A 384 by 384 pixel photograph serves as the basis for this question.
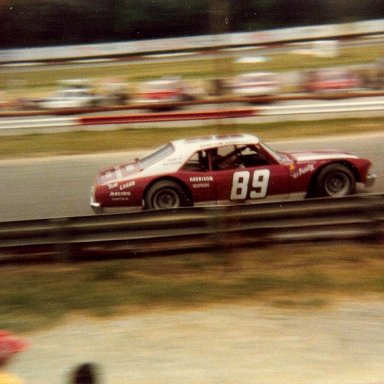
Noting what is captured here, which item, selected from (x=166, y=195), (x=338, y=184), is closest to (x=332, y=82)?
(x=338, y=184)

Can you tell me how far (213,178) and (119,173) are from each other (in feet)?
4.22

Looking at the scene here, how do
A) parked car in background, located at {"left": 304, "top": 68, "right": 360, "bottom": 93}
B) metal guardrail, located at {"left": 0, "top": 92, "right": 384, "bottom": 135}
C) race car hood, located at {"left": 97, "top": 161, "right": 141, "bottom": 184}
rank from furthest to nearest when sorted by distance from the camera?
parked car in background, located at {"left": 304, "top": 68, "right": 360, "bottom": 93} < metal guardrail, located at {"left": 0, "top": 92, "right": 384, "bottom": 135} < race car hood, located at {"left": 97, "top": 161, "right": 141, "bottom": 184}

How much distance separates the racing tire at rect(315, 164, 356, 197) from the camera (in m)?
8.12

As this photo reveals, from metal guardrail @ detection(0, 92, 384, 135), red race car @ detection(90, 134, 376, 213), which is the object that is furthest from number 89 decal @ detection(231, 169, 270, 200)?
metal guardrail @ detection(0, 92, 384, 135)

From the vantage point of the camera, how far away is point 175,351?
496cm

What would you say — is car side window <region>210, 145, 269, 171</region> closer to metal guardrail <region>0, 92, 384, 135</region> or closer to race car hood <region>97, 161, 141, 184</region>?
race car hood <region>97, 161, 141, 184</region>

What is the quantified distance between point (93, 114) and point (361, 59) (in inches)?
507

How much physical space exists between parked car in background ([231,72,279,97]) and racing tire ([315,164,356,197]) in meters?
11.2

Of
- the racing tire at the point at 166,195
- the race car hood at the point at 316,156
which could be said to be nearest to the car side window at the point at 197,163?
the racing tire at the point at 166,195

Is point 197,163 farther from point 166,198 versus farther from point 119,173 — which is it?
point 119,173

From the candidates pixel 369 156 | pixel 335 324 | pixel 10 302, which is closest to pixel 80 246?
pixel 10 302

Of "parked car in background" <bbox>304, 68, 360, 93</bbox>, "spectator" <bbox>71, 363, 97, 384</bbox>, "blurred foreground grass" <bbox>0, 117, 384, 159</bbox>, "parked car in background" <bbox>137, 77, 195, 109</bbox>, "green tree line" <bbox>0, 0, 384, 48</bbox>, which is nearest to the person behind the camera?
"spectator" <bbox>71, 363, 97, 384</bbox>

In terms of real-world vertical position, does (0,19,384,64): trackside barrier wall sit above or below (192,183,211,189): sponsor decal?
above

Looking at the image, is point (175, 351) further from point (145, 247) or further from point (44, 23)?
point (44, 23)
